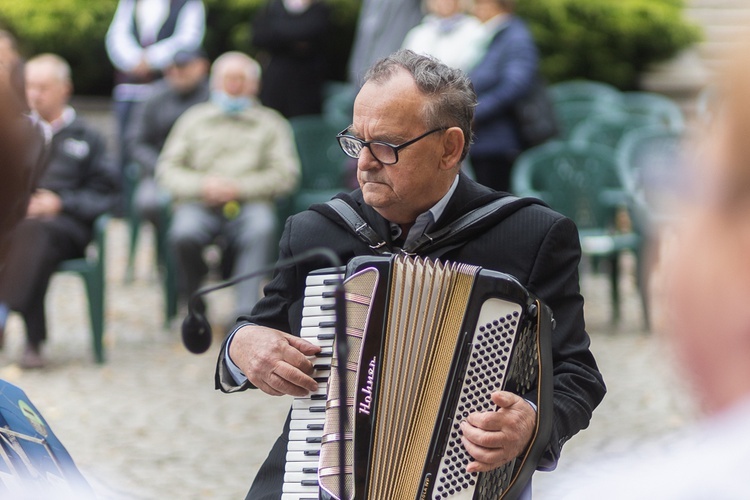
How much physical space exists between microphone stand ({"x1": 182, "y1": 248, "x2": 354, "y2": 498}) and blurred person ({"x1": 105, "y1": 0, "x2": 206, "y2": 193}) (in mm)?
7103

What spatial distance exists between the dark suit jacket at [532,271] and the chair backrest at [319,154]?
5937 mm

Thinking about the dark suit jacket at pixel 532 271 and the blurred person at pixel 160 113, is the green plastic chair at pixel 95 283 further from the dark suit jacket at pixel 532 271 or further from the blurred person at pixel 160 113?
the dark suit jacket at pixel 532 271

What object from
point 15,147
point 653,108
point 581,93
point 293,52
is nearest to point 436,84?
point 15,147

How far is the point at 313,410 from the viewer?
2.72m

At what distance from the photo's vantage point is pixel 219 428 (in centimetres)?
600

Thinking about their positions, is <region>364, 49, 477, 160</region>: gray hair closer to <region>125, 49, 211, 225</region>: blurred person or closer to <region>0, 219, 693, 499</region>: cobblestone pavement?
<region>0, 219, 693, 499</region>: cobblestone pavement

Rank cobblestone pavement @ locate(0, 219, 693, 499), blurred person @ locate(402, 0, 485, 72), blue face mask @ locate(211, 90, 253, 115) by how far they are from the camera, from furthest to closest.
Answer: blue face mask @ locate(211, 90, 253, 115) < blurred person @ locate(402, 0, 485, 72) < cobblestone pavement @ locate(0, 219, 693, 499)

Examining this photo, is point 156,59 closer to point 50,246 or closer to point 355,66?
point 355,66

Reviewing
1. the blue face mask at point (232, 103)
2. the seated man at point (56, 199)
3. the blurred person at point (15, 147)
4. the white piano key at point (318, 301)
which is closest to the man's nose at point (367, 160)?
the white piano key at point (318, 301)

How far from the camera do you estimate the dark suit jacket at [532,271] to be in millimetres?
2828

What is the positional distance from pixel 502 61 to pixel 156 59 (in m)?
3.39

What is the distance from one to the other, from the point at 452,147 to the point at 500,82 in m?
4.71

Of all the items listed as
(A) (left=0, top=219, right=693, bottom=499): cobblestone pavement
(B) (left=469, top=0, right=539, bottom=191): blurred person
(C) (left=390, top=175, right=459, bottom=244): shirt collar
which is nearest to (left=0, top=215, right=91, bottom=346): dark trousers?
(A) (left=0, top=219, right=693, bottom=499): cobblestone pavement

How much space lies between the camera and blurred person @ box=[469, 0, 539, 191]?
298 inches
